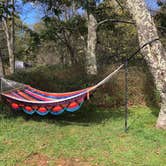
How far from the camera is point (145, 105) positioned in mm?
5824

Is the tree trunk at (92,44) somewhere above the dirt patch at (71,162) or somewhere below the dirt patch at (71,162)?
above

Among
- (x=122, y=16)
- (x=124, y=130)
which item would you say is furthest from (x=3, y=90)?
(x=122, y=16)

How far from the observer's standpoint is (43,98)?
166 inches

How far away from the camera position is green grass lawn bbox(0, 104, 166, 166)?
9.29ft

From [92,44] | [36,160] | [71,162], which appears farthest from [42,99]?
[92,44]

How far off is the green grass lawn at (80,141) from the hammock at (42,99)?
33cm

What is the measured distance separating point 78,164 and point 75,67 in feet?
13.2

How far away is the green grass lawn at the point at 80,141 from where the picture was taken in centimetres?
283

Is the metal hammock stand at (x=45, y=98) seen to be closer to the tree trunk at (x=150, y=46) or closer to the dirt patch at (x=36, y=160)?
the tree trunk at (x=150, y=46)

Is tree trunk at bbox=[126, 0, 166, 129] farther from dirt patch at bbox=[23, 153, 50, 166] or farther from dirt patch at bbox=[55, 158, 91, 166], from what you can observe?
dirt patch at bbox=[23, 153, 50, 166]

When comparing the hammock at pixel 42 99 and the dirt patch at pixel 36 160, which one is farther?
the hammock at pixel 42 99

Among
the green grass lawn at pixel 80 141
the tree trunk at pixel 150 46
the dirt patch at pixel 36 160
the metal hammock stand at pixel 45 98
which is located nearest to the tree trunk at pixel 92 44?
the green grass lawn at pixel 80 141

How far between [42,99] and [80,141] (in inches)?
46.5

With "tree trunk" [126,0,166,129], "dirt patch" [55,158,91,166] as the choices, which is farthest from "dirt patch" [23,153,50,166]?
"tree trunk" [126,0,166,129]
